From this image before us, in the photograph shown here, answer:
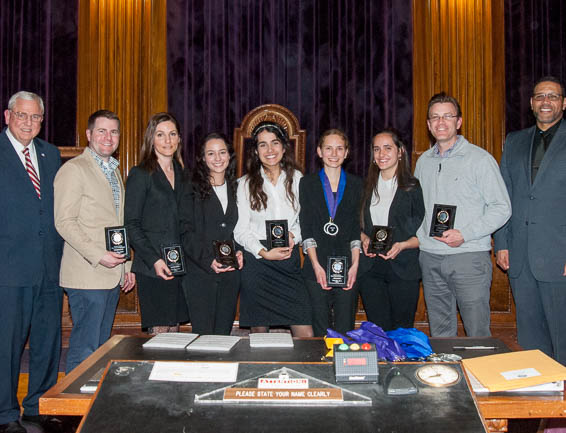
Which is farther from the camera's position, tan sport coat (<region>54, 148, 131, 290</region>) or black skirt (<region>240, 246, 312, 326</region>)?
black skirt (<region>240, 246, 312, 326</region>)

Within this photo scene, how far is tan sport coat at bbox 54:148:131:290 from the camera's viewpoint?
290 centimetres

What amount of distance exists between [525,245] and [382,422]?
216 cm

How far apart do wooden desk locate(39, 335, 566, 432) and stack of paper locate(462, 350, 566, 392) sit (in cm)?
4

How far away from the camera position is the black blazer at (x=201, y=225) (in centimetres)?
302

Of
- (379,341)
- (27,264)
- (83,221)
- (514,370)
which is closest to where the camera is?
(514,370)

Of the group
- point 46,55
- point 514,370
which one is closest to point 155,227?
point 514,370

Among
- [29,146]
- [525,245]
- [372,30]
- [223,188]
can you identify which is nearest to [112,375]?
[223,188]

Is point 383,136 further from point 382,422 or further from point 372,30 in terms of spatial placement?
point 372,30

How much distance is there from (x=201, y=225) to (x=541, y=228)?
206 cm

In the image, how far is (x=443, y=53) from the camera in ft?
17.0

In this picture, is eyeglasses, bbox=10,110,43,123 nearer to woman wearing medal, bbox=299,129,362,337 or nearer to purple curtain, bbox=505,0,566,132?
woman wearing medal, bbox=299,129,362,337

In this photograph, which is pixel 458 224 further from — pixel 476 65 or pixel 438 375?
pixel 476 65

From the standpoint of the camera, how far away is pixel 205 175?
3125 mm

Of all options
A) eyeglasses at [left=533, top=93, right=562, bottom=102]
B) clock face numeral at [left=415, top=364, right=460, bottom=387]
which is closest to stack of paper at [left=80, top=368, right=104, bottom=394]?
clock face numeral at [left=415, top=364, right=460, bottom=387]
